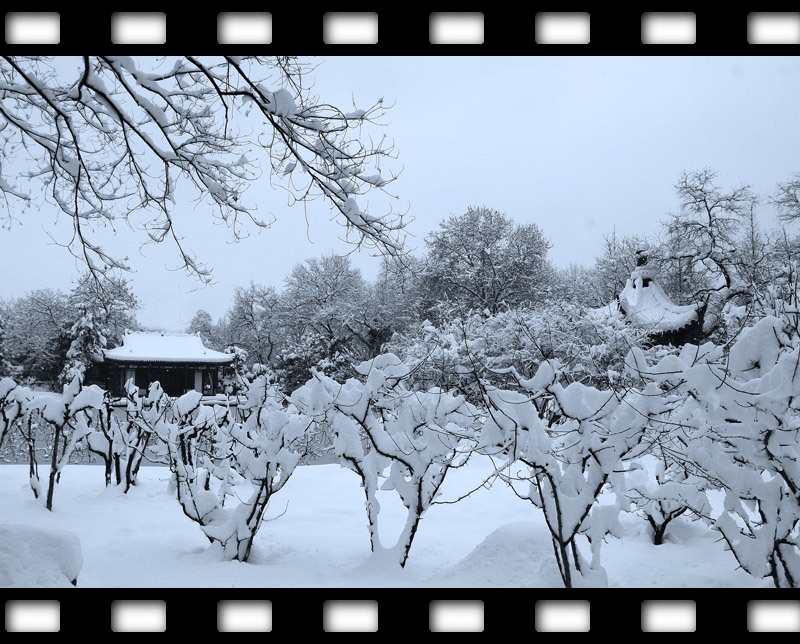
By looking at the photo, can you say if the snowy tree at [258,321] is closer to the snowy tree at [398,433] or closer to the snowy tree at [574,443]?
the snowy tree at [398,433]

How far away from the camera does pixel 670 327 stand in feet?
43.3

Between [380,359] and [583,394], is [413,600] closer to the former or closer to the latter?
[583,394]

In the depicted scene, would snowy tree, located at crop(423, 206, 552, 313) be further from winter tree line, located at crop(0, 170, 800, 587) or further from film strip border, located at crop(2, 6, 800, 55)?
film strip border, located at crop(2, 6, 800, 55)

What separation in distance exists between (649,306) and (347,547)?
11625mm

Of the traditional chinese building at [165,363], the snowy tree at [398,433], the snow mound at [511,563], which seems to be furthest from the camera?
the traditional chinese building at [165,363]

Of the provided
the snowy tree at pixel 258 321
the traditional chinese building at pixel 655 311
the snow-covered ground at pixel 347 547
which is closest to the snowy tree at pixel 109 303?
the snow-covered ground at pixel 347 547

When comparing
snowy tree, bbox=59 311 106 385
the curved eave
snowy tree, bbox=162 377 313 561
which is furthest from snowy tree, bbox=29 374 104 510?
the curved eave

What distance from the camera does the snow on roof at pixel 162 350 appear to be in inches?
840

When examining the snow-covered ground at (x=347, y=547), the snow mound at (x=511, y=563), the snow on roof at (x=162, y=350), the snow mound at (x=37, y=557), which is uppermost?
the snow on roof at (x=162, y=350)

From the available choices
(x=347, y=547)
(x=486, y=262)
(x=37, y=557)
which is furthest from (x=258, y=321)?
(x=37, y=557)

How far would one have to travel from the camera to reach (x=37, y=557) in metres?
3.10

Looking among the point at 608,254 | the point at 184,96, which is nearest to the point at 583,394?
the point at 184,96

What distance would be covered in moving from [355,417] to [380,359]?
0.43 m

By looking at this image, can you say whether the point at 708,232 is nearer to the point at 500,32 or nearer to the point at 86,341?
the point at 500,32
